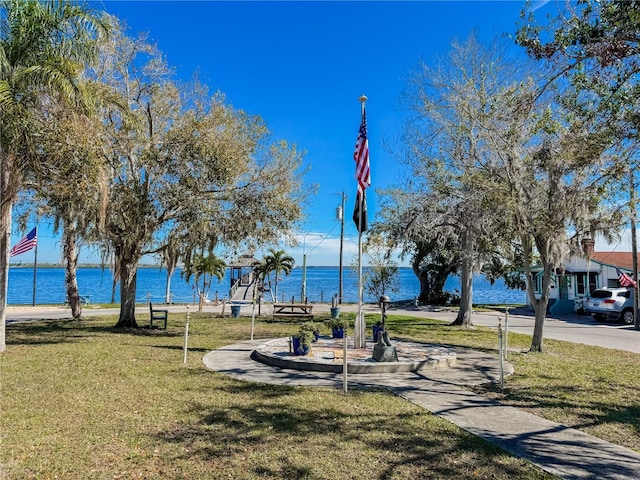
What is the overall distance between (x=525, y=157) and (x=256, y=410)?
8865 millimetres

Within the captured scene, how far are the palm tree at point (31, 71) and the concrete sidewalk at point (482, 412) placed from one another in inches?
223

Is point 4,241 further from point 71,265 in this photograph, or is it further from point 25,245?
point 25,245

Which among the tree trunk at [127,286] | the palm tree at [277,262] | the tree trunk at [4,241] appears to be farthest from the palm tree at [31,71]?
the palm tree at [277,262]

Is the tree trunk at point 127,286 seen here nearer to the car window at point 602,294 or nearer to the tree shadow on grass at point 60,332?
the tree shadow on grass at point 60,332

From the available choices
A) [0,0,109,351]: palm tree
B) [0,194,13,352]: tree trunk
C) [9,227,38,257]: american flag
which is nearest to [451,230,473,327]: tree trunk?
[0,0,109,351]: palm tree

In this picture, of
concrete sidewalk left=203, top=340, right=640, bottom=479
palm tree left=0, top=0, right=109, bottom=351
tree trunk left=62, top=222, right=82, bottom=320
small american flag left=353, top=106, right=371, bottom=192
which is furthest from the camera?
tree trunk left=62, top=222, right=82, bottom=320

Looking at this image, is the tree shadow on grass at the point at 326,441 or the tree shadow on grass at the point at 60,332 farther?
the tree shadow on grass at the point at 60,332

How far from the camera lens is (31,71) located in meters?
8.63

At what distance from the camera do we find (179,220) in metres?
13.6

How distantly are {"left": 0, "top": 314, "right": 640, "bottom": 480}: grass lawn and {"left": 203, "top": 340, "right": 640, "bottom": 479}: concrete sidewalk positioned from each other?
31 centimetres

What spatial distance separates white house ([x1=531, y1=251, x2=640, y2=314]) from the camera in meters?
26.7

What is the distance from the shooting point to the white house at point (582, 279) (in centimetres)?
2669

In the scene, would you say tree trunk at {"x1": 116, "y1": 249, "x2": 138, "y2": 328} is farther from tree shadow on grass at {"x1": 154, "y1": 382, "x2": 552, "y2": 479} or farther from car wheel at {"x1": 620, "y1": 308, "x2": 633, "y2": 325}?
car wheel at {"x1": 620, "y1": 308, "x2": 633, "y2": 325}

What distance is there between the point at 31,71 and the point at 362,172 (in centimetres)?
709
